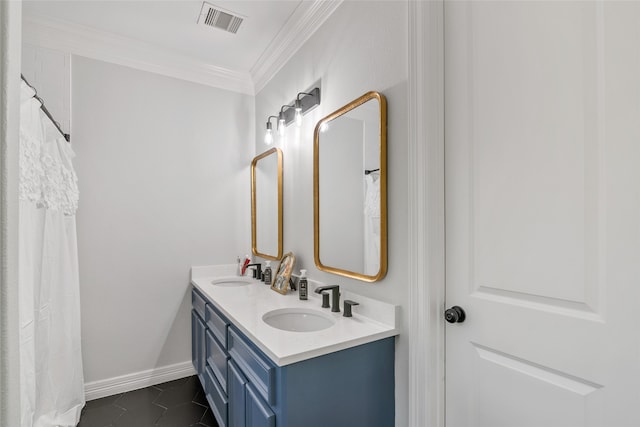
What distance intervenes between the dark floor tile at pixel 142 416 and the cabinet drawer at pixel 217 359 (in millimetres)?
493

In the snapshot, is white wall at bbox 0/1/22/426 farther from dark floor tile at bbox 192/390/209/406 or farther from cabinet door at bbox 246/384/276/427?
dark floor tile at bbox 192/390/209/406

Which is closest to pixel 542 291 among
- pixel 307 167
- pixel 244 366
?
pixel 244 366

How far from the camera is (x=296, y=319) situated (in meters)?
1.84

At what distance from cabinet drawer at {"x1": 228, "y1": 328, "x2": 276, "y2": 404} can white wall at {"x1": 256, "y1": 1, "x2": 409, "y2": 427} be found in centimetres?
58

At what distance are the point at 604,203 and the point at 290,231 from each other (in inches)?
72.6

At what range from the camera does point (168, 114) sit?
2.79 meters

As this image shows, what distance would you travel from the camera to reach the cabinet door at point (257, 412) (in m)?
1.28

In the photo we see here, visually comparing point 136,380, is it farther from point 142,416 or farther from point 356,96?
point 356,96

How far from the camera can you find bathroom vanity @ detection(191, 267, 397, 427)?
1252mm

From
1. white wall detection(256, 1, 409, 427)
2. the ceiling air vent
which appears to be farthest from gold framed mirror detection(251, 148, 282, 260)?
the ceiling air vent

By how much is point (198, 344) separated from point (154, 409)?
0.49m

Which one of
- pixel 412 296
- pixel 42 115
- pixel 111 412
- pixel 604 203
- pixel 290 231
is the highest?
pixel 42 115

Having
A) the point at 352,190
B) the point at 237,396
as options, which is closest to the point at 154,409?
the point at 237,396

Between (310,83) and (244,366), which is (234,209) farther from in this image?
(244,366)
